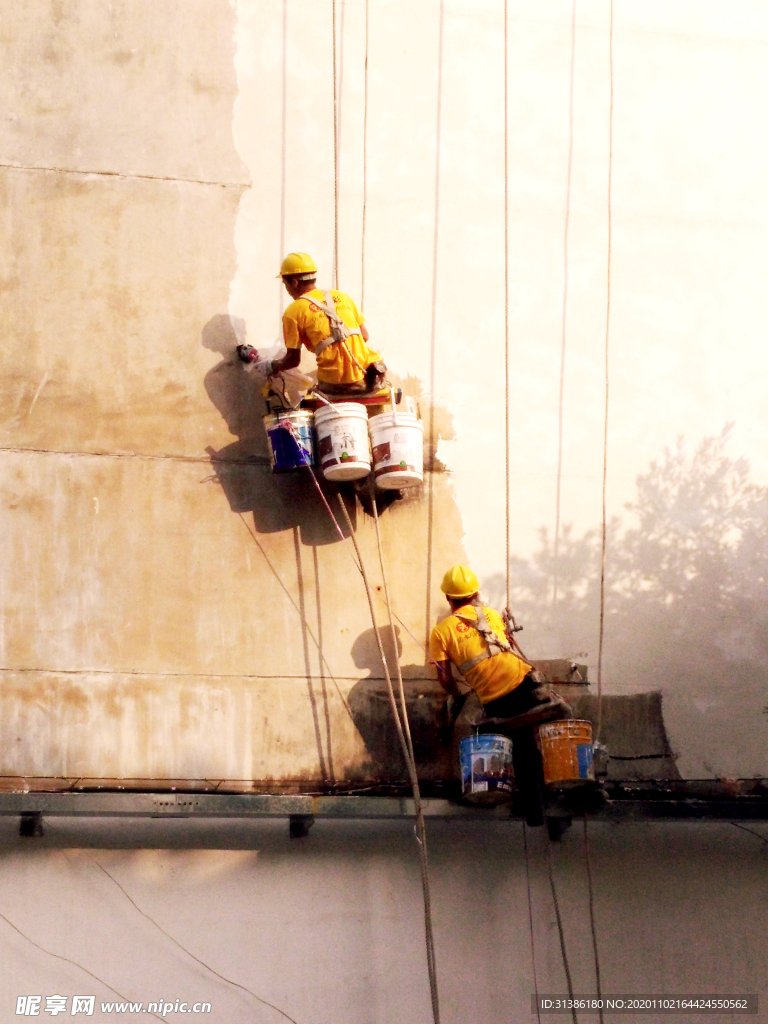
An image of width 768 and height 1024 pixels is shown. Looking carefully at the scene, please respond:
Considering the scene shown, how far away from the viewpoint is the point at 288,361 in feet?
25.4

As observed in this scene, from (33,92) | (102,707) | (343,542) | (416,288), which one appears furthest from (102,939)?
(33,92)

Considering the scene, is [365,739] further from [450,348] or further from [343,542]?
[450,348]

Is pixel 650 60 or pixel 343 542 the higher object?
pixel 650 60

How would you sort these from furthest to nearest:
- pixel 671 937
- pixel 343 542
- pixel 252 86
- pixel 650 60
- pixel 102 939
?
pixel 650 60
pixel 252 86
pixel 343 542
pixel 671 937
pixel 102 939

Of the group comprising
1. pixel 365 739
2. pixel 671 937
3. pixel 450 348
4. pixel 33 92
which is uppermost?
pixel 33 92

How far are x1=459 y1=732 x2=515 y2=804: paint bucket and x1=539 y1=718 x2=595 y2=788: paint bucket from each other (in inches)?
9.5

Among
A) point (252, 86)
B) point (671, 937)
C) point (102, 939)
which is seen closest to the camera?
point (102, 939)

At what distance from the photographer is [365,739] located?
24.8 ft

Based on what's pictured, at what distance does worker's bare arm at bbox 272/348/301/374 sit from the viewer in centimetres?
770

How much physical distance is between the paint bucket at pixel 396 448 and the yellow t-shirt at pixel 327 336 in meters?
0.39

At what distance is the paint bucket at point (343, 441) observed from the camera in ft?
24.2

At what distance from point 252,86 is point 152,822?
5.36 meters

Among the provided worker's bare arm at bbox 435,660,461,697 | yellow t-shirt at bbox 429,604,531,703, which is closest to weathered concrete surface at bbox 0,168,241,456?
yellow t-shirt at bbox 429,604,531,703

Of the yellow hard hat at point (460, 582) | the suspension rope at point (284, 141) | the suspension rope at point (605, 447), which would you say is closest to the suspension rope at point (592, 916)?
the suspension rope at point (605, 447)
